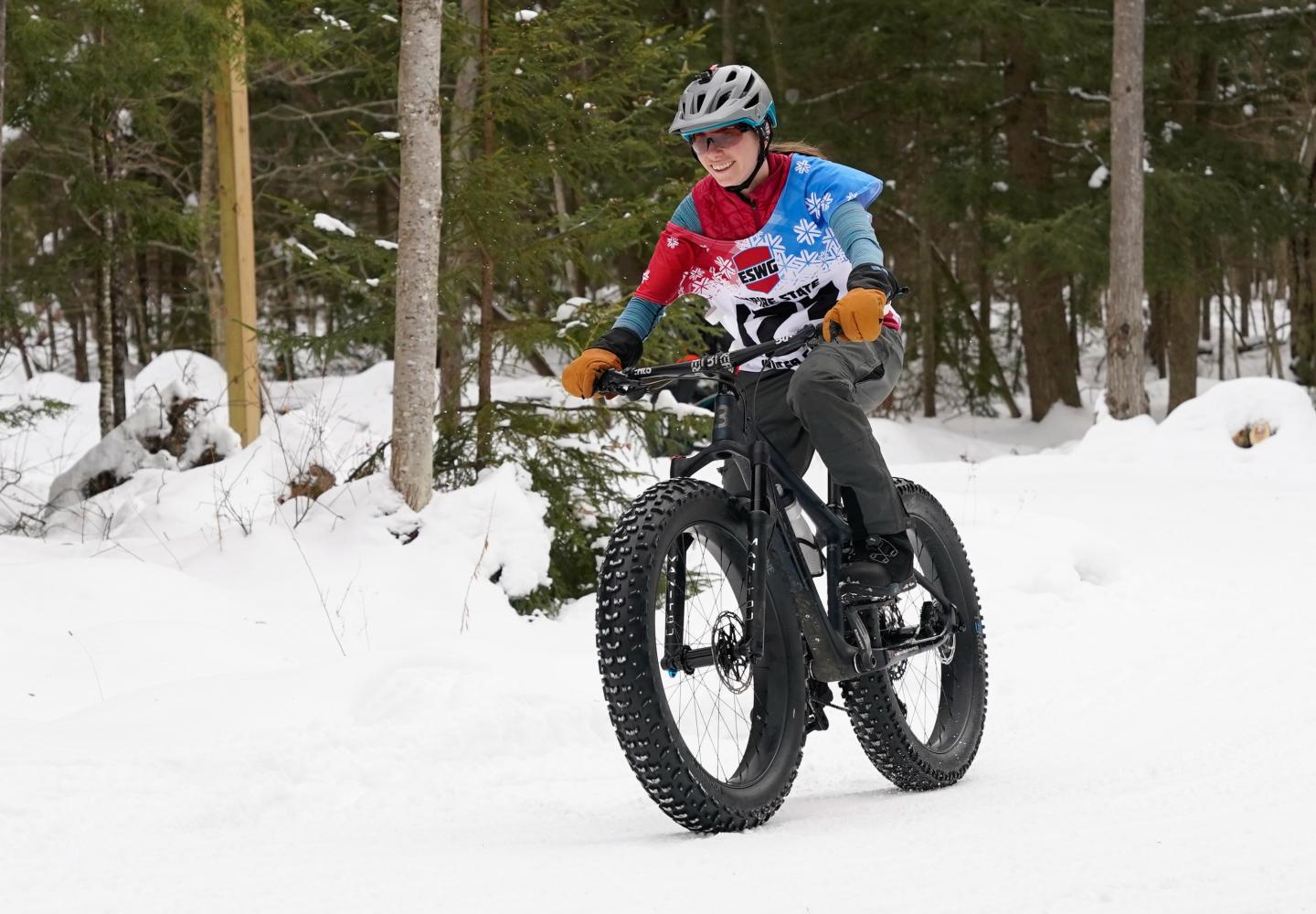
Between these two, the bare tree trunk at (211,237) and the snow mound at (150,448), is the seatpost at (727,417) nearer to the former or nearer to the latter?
the snow mound at (150,448)

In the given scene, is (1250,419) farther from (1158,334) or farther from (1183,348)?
(1158,334)

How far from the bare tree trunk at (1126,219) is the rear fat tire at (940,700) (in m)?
13.5

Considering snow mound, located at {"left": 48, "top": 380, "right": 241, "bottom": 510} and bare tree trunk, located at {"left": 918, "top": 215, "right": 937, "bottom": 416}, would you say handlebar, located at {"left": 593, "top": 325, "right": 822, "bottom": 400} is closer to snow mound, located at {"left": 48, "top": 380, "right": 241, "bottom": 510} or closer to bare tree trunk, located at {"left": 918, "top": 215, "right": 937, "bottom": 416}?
snow mound, located at {"left": 48, "top": 380, "right": 241, "bottom": 510}

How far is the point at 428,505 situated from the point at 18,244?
59.4 ft

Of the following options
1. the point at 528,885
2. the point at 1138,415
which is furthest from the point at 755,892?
the point at 1138,415

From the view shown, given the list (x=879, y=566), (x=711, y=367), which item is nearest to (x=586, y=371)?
(x=711, y=367)

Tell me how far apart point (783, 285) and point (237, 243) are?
36.3 ft

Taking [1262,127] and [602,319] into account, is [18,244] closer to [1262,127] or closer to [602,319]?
[602,319]

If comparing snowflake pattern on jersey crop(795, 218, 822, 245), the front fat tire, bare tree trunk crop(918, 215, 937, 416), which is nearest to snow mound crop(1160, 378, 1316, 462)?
bare tree trunk crop(918, 215, 937, 416)

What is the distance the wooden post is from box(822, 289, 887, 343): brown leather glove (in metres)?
10.8

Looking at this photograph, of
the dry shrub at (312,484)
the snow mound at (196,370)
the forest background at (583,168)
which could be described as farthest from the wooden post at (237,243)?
the dry shrub at (312,484)

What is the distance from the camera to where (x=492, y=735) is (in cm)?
534

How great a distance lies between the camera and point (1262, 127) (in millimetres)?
23688

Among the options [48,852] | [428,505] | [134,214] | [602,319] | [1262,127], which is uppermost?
[1262,127]
